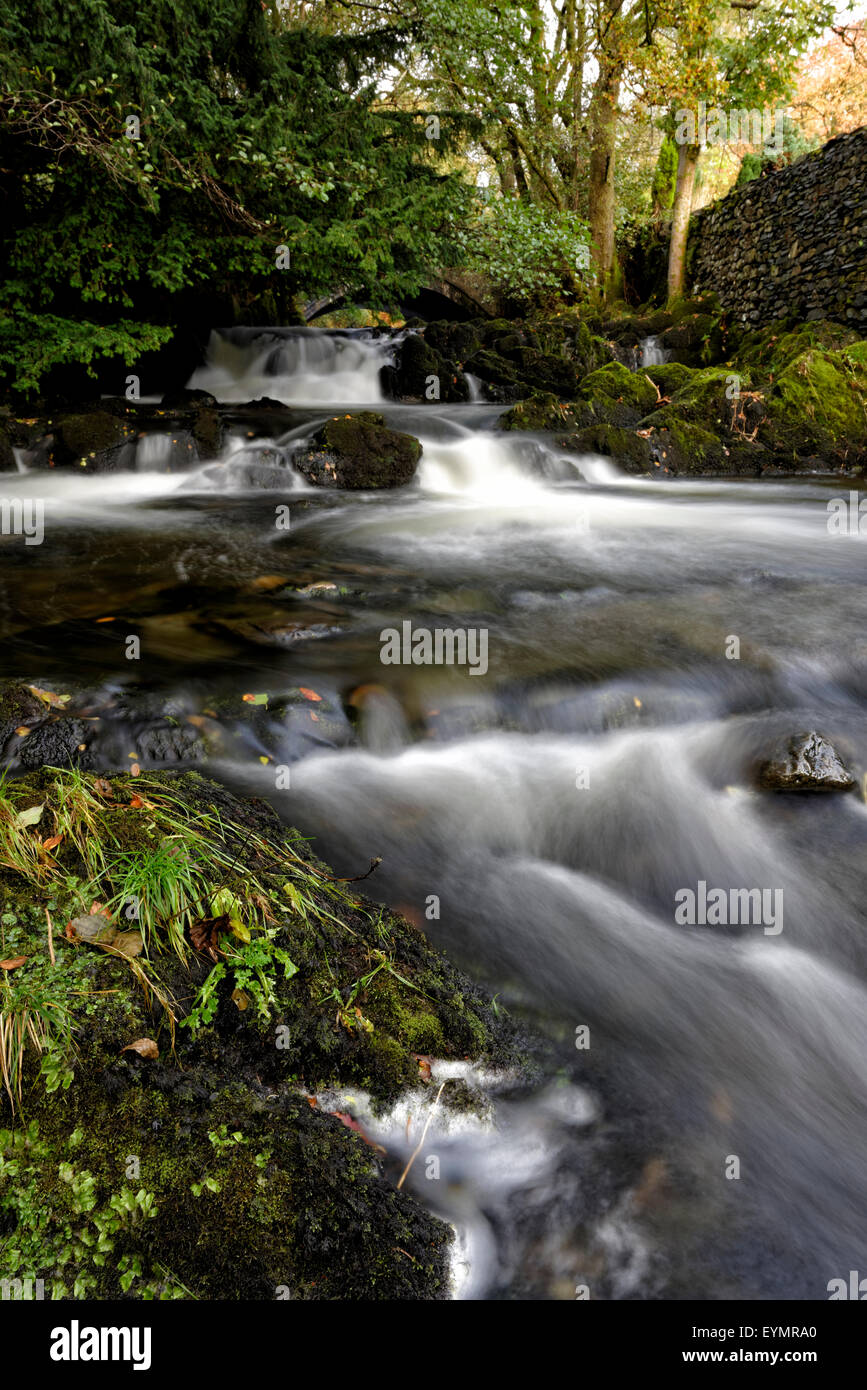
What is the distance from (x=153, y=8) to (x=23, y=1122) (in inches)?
407

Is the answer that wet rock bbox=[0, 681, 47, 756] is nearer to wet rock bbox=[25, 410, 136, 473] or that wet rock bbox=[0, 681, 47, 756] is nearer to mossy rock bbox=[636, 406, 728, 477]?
wet rock bbox=[25, 410, 136, 473]

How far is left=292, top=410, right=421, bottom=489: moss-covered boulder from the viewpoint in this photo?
10.3 meters

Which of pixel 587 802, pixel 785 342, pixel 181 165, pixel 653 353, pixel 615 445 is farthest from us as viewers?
pixel 653 353

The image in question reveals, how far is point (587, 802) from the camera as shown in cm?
418

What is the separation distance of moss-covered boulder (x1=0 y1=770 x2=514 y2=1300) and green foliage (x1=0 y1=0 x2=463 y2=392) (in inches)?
312

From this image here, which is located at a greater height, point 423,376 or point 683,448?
point 423,376

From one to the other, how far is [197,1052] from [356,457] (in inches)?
369

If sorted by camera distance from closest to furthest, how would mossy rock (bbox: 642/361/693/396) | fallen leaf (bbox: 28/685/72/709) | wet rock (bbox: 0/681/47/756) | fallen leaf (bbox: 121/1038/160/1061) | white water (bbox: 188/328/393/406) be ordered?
fallen leaf (bbox: 121/1038/160/1061), wet rock (bbox: 0/681/47/756), fallen leaf (bbox: 28/685/72/709), mossy rock (bbox: 642/361/693/396), white water (bbox: 188/328/393/406)

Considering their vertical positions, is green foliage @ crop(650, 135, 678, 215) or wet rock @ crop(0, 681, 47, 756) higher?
green foliage @ crop(650, 135, 678, 215)

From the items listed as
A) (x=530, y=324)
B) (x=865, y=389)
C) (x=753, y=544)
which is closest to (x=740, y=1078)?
(x=753, y=544)

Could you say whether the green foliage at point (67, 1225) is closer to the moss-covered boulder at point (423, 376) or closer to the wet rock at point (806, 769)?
the wet rock at point (806, 769)

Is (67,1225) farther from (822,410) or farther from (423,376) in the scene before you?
(423,376)

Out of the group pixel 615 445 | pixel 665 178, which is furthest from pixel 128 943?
pixel 665 178

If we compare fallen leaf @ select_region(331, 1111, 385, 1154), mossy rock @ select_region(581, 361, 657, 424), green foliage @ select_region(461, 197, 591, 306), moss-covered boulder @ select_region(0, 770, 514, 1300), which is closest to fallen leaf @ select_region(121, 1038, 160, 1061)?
moss-covered boulder @ select_region(0, 770, 514, 1300)
